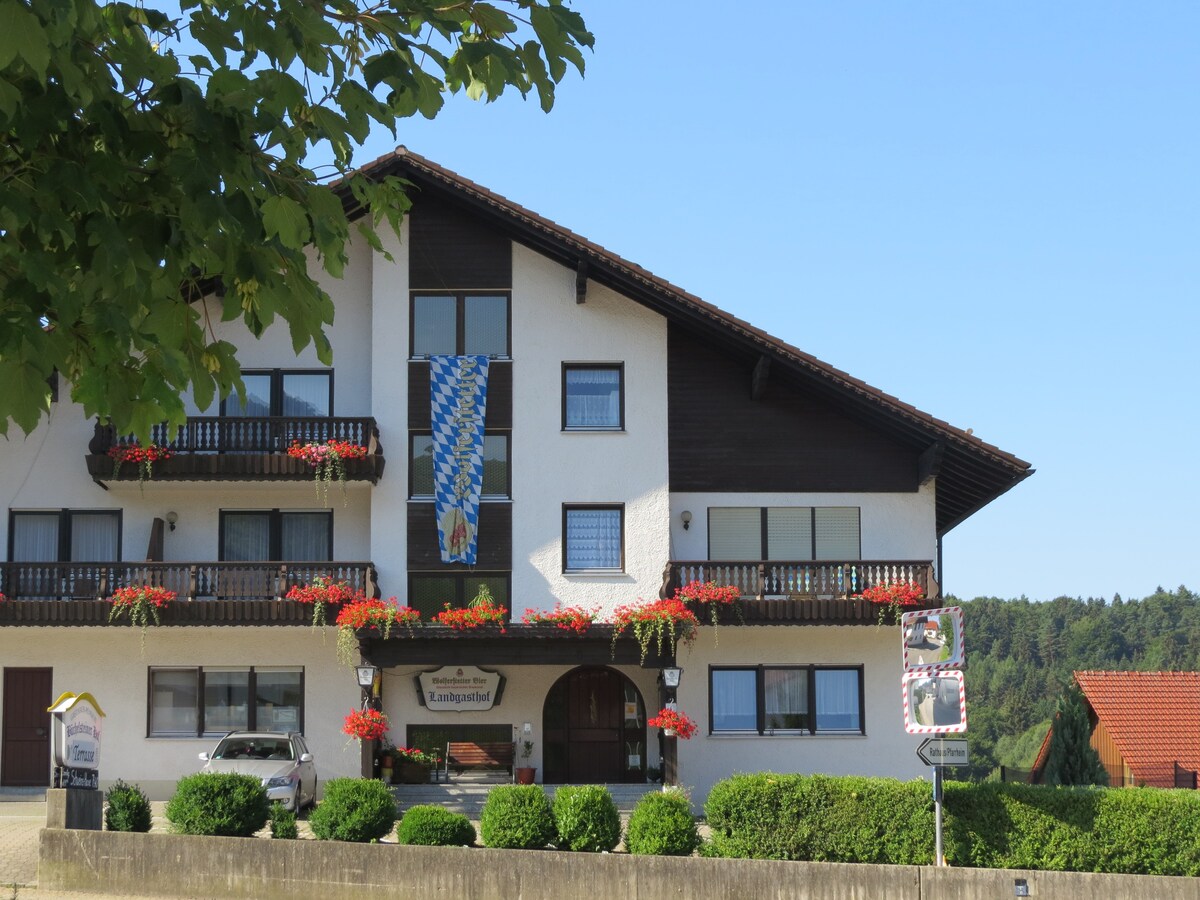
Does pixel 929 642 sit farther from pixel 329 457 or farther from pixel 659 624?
pixel 329 457

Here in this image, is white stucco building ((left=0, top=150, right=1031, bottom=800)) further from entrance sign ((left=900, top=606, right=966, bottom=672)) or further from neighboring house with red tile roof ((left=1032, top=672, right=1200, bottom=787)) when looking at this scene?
neighboring house with red tile roof ((left=1032, top=672, right=1200, bottom=787))

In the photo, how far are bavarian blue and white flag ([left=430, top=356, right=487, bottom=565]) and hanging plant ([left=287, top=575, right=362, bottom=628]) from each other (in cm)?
212

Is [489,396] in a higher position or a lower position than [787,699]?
higher

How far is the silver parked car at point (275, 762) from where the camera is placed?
25953 millimetres

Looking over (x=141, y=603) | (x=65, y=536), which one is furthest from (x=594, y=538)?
(x=65, y=536)

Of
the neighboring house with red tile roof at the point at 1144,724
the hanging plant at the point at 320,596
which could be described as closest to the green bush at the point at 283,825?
the hanging plant at the point at 320,596

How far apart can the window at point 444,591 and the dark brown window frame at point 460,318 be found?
4.27 meters

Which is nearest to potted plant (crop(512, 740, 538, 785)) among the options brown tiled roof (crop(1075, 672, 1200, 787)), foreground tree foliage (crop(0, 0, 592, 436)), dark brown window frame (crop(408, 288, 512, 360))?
dark brown window frame (crop(408, 288, 512, 360))

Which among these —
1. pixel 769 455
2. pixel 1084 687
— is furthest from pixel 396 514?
pixel 1084 687

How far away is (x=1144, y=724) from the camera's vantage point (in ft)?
133

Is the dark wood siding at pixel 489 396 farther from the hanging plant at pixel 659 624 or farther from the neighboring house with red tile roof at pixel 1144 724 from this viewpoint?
the neighboring house with red tile roof at pixel 1144 724

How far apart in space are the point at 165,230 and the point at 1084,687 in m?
38.5

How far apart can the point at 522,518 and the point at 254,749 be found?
6.82 metres

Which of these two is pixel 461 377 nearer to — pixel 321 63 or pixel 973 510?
pixel 973 510
